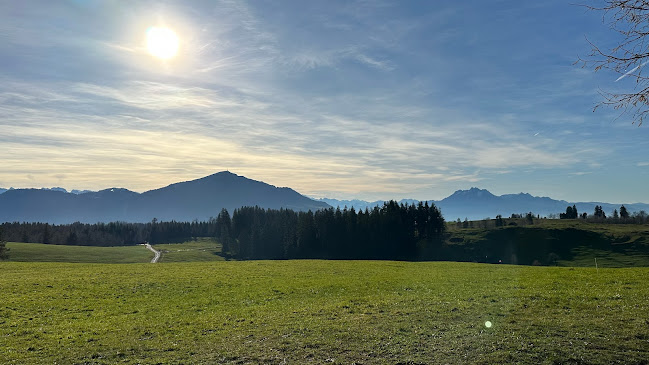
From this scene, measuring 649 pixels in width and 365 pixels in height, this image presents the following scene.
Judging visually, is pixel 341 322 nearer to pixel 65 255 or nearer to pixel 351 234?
pixel 65 255

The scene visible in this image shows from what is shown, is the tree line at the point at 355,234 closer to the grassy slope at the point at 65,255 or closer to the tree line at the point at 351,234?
the tree line at the point at 351,234

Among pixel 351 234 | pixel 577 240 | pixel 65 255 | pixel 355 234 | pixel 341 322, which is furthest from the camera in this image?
pixel 577 240

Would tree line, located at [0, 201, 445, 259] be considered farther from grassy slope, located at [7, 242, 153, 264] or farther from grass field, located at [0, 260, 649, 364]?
grass field, located at [0, 260, 649, 364]

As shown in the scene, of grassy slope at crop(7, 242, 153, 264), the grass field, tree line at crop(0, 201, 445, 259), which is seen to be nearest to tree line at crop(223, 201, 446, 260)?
tree line at crop(0, 201, 445, 259)

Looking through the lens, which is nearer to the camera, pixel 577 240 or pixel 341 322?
pixel 341 322

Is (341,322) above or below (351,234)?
below

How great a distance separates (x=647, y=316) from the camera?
16547 millimetres

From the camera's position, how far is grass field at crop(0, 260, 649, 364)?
45.9 ft

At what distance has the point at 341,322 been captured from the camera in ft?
62.5

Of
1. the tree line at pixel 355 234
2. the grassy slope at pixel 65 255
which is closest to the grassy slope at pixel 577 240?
the tree line at pixel 355 234

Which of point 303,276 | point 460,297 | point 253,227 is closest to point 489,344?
point 460,297

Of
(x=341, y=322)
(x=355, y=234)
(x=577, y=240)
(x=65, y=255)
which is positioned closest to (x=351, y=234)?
(x=355, y=234)

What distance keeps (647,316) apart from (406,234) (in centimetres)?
13045

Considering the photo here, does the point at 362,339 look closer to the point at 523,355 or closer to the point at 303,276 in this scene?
the point at 523,355
